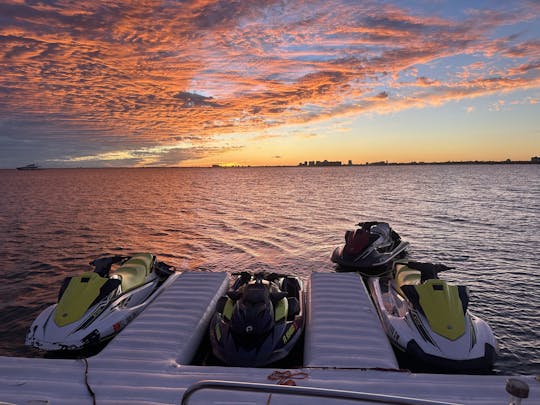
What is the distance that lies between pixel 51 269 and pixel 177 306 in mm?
→ 12717

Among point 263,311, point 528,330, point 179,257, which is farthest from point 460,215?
point 263,311

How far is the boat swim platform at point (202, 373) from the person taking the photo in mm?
6617

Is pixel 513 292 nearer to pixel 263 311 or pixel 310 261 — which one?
pixel 310 261

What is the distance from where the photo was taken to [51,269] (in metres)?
19.9

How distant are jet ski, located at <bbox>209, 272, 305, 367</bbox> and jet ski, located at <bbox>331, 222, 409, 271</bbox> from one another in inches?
338

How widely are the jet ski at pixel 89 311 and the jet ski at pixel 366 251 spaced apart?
10022 millimetres

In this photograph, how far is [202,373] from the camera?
739cm

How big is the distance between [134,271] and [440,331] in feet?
33.7

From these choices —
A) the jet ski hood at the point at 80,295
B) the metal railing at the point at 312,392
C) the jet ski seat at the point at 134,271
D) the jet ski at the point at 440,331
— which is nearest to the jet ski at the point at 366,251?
the jet ski at the point at 440,331

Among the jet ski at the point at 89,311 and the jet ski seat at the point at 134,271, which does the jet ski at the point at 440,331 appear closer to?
the jet ski at the point at 89,311

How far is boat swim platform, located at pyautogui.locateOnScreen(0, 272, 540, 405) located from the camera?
6.62 meters

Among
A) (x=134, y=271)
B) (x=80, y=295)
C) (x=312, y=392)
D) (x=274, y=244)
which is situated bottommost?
(x=274, y=244)

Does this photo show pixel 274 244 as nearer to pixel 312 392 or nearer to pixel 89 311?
pixel 89 311

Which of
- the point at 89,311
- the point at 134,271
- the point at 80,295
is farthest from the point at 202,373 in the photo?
the point at 134,271
